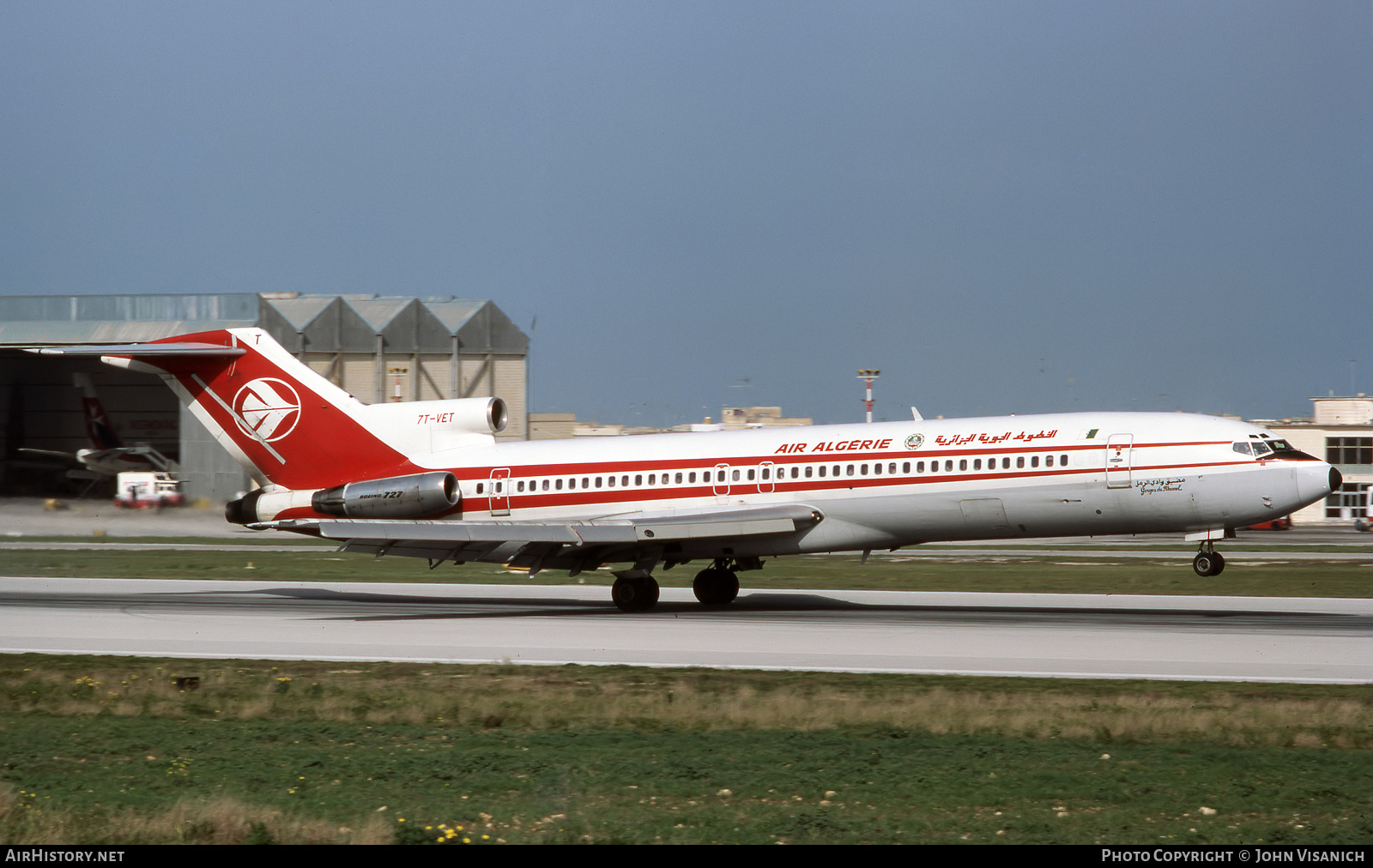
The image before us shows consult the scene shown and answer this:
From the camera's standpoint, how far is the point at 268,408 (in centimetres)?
3086

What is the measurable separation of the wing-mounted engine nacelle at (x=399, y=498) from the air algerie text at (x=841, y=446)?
8099 millimetres

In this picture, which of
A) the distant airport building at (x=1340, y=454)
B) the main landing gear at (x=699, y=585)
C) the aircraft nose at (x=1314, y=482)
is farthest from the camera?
the distant airport building at (x=1340, y=454)

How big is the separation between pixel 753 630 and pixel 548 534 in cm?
536

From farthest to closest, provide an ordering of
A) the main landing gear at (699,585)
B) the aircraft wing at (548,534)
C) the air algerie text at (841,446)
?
the main landing gear at (699,585)
the air algerie text at (841,446)
the aircraft wing at (548,534)

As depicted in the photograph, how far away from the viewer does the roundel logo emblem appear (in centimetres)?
3073

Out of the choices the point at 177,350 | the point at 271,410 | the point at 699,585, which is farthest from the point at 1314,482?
the point at 177,350

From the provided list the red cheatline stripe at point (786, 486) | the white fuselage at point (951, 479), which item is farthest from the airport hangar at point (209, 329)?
the white fuselage at point (951, 479)

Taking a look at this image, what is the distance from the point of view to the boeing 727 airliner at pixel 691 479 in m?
25.9

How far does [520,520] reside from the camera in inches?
1184

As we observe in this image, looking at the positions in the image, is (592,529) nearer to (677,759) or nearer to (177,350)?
(177,350)

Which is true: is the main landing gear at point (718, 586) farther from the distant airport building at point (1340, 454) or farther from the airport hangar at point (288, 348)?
the distant airport building at point (1340, 454)

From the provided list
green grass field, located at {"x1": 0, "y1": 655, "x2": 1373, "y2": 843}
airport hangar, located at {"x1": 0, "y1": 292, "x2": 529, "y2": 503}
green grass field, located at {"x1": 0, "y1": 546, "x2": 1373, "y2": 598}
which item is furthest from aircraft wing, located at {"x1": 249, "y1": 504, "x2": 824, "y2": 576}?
airport hangar, located at {"x1": 0, "y1": 292, "x2": 529, "y2": 503}

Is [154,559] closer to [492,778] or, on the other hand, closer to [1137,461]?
[1137,461]

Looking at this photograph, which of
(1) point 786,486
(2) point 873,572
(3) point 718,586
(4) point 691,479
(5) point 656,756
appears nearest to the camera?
(5) point 656,756
